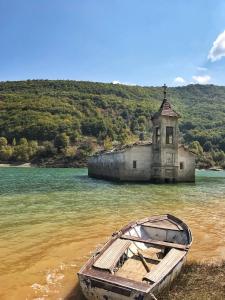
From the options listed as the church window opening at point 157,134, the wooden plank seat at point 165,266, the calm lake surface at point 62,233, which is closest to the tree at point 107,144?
the church window opening at point 157,134

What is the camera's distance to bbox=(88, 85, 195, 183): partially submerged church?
43.9m

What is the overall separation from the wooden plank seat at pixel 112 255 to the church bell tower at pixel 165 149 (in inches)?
1365

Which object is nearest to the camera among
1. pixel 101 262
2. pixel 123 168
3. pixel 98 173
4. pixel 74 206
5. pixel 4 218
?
pixel 101 262

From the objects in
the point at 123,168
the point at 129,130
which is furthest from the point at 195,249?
the point at 129,130

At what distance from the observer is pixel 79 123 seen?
473 feet

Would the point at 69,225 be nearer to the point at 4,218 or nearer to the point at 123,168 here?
the point at 4,218

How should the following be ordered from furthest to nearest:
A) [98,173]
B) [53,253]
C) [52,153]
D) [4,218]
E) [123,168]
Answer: [52,153]
[98,173]
[123,168]
[4,218]
[53,253]

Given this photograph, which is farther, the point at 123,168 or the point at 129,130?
the point at 129,130

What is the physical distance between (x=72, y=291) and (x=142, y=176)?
36713 millimetres

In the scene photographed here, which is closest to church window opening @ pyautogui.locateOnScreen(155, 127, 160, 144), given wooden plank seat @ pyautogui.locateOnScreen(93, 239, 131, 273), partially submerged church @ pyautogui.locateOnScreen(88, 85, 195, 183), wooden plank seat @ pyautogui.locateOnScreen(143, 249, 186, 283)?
partially submerged church @ pyautogui.locateOnScreen(88, 85, 195, 183)

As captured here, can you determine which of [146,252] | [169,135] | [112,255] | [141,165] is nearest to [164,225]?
[146,252]

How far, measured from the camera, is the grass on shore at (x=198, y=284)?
7.41 metres

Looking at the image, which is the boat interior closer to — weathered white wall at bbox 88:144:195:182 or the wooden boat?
the wooden boat

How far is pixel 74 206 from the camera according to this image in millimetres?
21359
